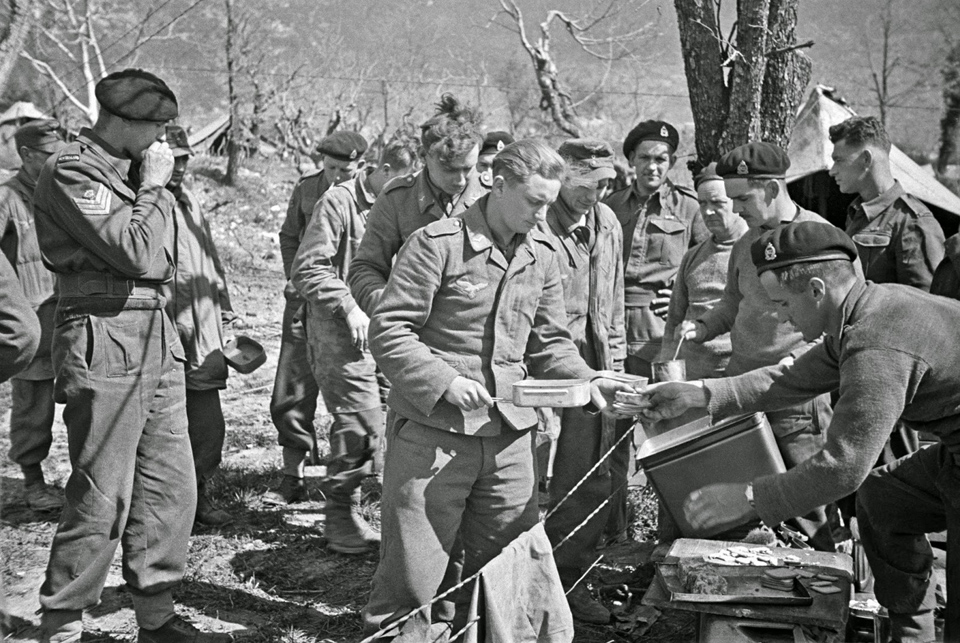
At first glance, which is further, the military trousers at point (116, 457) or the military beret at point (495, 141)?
the military beret at point (495, 141)

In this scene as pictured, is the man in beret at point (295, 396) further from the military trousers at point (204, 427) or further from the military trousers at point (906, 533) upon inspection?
the military trousers at point (906, 533)

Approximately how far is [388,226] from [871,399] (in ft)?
7.31

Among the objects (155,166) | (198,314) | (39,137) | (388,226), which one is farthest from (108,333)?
(39,137)

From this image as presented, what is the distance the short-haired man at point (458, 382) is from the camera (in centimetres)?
344

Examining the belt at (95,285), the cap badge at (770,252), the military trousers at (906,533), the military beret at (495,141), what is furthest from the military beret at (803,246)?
the military beret at (495,141)

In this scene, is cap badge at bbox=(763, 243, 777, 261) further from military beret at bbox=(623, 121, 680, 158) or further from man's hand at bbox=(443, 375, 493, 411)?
military beret at bbox=(623, 121, 680, 158)

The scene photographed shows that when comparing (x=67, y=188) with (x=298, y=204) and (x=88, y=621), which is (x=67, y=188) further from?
(x=298, y=204)

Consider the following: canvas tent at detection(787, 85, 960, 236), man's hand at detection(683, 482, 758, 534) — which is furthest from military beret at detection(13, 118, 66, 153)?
canvas tent at detection(787, 85, 960, 236)

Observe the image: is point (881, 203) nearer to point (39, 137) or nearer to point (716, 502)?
point (716, 502)

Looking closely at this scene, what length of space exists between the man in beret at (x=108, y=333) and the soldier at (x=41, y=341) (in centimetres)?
230

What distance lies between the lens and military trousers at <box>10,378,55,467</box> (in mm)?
6047

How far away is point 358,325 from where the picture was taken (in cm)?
491

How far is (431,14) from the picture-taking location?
29.3 m

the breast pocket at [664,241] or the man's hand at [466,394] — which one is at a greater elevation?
the breast pocket at [664,241]
